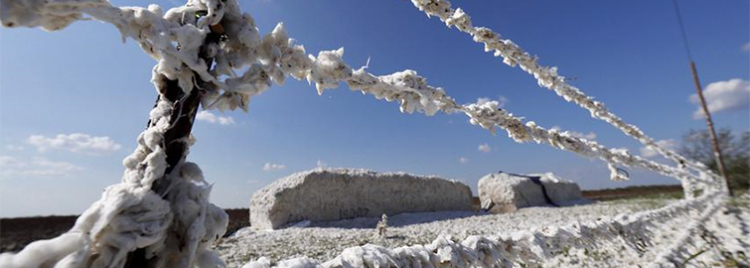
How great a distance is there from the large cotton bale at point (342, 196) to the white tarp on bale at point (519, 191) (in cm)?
260

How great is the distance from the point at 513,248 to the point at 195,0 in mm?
1340

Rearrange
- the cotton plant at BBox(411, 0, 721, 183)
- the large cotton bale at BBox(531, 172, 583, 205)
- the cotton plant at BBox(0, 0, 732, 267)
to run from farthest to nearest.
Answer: the large cotton bale at BBox(531, 172, 583, 205) < the cotton plant at BBox(411, 0, 721, 183) < the cotton plant at BBox(0, 0, 732, 267)

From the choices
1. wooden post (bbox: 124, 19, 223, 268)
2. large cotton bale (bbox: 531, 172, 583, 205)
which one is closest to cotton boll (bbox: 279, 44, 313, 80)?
wooden post (bbox: 124, 19, 223, 268)

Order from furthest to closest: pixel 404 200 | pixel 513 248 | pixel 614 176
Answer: pixel 404 200 → pixel 614 176 → pixel 513 248

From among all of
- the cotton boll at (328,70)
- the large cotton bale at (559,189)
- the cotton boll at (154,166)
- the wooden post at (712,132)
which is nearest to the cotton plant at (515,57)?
the cotton boll at (328,70)

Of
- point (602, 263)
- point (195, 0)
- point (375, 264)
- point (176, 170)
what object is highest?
point (195, 0)

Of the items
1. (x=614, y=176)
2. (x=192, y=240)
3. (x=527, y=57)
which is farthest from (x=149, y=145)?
(x=614, y=176)

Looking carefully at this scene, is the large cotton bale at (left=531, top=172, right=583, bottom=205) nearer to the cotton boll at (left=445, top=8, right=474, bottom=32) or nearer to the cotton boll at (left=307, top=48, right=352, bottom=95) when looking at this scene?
the cotton boll at (left=445, top=8, right=474, bottom=32)

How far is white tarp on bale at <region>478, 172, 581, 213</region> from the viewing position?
14.6 m

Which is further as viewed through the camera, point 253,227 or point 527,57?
point 253,227

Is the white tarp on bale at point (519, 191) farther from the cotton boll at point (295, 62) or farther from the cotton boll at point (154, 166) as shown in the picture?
the cotton boll at point (154, 166)

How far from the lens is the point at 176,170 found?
55 centimetres

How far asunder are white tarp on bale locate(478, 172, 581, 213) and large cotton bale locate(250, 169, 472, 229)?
2605 millimetres

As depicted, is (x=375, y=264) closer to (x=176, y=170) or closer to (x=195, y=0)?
(x=176, y=170)
